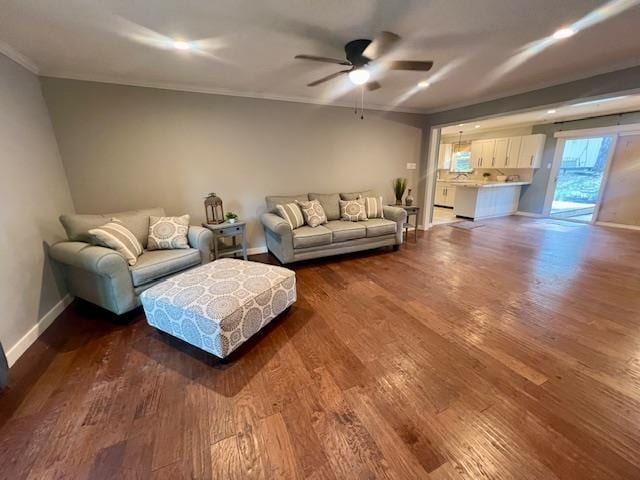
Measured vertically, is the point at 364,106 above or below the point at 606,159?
above

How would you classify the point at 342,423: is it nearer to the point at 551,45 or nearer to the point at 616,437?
the point at 616,437

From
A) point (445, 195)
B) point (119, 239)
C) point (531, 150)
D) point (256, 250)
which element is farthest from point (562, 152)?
point (119, 239)

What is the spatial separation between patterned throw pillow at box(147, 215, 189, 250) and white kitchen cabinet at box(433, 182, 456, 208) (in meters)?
7.65

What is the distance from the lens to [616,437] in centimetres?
133

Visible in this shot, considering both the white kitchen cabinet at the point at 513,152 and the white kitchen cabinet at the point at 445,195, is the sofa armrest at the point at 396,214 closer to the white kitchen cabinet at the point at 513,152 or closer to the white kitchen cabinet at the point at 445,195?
the white kitchen cabinet at the point at 513,152

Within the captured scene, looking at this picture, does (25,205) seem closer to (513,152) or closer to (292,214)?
(292,214)

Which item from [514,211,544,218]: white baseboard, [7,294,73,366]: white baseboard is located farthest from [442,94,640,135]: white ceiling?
[7,294,73,366]: white baseboard

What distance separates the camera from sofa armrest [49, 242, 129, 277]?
216cm

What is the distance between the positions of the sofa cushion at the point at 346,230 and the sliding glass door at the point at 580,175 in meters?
5.81

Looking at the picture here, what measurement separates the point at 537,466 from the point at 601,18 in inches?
119

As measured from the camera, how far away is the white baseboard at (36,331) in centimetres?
192

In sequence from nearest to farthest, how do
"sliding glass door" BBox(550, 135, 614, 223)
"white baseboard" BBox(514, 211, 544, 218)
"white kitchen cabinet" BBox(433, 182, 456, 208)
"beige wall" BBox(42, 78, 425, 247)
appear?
"beige wall" BBox(42, 78, 425, 247) < "sliding glass door" BBox(550, 135, 614, 223) < "white baseboard" BBox(514, 211, 544, 218) < "white kitchen cabinet" BBox(433, 182, 456, 208)

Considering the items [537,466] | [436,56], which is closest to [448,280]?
[537,466]

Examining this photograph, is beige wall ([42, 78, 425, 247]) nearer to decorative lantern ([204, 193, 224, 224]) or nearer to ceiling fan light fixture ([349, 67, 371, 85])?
decorative lantern ([204, 193, 224, 224])
